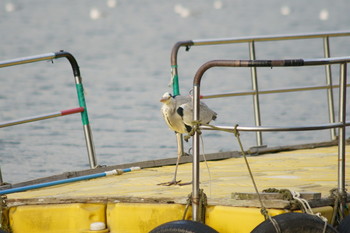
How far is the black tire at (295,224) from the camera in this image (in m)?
4.27

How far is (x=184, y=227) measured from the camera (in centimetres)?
436

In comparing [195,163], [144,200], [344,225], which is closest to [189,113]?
[144,200]

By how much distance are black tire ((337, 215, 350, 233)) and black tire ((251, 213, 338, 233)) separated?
163 mm

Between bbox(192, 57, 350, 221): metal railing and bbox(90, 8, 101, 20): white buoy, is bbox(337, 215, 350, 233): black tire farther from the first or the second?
bbox(90, 8, 101, 20): white buoy

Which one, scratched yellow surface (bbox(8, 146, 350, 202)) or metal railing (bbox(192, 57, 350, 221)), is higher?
metal railing (bbox(192, 57, 350, 221))

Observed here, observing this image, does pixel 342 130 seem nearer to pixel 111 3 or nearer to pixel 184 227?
pixel 184 227

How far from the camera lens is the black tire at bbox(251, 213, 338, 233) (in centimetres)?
427

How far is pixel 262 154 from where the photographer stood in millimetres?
7086

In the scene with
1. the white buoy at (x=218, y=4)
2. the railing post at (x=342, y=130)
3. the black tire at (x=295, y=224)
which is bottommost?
the black tire at (x=295, y=224)

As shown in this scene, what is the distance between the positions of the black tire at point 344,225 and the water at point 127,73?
8.56 m

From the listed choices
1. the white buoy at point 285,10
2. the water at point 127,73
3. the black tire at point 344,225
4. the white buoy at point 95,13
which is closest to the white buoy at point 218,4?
the water at point 127,73

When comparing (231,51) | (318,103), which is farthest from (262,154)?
(231,51)

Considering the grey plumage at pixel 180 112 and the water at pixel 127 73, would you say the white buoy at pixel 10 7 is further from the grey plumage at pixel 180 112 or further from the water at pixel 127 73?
the grey plumage at pixel 180 112

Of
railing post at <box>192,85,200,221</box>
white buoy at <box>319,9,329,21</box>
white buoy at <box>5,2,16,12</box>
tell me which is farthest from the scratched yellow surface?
white buoy at <box>5,2,16,12</box>
